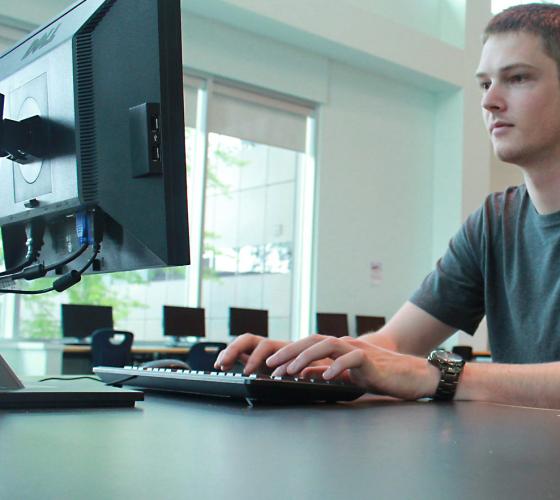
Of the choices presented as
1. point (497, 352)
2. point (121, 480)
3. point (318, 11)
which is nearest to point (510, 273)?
point (497, 352)

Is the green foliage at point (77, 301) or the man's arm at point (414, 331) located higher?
the man's arm at point (414, 331)

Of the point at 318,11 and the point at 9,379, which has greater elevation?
the point at 318,11

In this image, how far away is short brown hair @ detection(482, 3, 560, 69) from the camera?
A: 4.66 feet

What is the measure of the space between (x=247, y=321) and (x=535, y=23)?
5062 millimetres

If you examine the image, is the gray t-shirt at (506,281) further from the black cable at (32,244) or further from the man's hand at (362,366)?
the black cable at (32,244)

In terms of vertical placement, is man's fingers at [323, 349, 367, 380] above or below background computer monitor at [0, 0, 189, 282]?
below

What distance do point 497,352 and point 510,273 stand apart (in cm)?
17

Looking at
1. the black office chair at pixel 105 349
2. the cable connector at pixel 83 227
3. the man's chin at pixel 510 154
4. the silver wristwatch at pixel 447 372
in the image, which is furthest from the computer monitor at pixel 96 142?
the black office chair at pixel 105 349

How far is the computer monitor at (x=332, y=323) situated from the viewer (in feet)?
21.8

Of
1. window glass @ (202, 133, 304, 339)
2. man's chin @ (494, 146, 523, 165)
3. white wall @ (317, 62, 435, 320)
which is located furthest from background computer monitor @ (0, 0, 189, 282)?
white wall @ (317, 62, 435, 320)

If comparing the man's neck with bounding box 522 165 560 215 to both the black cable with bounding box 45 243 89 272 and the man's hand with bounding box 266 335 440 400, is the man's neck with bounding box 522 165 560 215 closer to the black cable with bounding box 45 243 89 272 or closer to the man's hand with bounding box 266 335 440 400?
the man's hand with bounding box 266 335 440 400

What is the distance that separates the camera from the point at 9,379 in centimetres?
90

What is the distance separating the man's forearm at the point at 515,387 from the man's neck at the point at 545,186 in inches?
17.6

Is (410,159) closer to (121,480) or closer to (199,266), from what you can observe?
(199,266)
